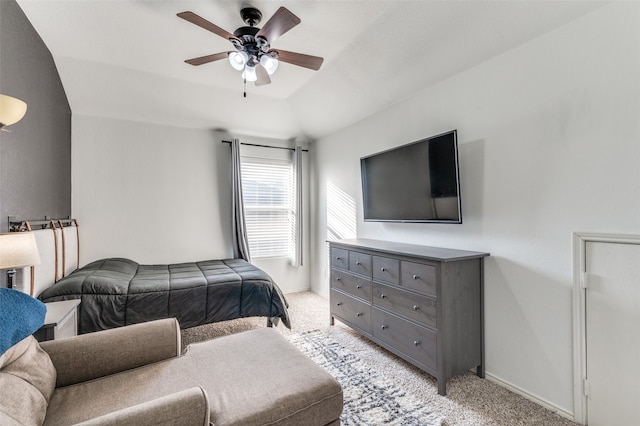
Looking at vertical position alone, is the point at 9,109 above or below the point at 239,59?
below

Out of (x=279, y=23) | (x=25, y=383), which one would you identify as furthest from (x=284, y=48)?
(x=25, y=383)

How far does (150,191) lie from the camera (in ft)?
12.9

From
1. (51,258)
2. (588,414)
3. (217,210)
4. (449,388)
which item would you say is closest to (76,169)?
(51,258)

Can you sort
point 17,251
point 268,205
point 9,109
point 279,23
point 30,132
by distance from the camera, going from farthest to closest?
point 268,205
point 30,132
point 279,23
point 9,109
point 17,251

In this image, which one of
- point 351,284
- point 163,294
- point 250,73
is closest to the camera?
point 250,73

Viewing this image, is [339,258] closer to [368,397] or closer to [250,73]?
[368,397]

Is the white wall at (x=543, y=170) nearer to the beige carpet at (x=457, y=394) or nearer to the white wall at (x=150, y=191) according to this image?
the beige carpet at (x=457, y=394)

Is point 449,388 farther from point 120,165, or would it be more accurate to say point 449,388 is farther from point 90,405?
point 120,165

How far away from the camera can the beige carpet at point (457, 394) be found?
6.12 feet

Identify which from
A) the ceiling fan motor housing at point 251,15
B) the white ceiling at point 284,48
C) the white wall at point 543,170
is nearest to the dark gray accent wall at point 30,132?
the white ceiling at point 284,48

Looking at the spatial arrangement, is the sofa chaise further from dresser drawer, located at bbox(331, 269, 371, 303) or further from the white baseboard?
the white baseboard

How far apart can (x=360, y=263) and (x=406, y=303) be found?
645 mm

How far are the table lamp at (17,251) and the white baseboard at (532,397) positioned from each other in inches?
123

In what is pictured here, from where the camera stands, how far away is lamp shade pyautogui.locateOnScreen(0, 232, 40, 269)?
1.53m
